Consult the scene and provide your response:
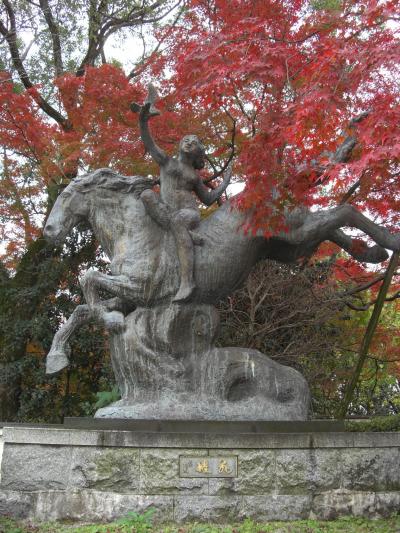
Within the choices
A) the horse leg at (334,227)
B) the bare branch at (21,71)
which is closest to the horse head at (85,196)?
the horse leg at (334,227)

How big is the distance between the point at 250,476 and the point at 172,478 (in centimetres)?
72

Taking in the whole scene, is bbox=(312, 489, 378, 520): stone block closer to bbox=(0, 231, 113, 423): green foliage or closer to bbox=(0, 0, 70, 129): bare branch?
bbox=(0, 231, 113, 423): green foliage

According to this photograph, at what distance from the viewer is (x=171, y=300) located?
623cm

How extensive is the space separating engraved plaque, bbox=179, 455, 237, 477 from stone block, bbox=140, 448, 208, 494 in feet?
0.15

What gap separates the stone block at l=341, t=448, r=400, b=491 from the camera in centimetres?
545

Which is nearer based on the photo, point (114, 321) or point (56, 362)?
point (56, 362)

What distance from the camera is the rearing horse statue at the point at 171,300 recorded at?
19.8ft

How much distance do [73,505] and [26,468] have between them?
0.55 meters

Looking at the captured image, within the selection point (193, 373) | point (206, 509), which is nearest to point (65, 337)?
point (193, 373)

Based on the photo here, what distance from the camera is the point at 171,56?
404 inches

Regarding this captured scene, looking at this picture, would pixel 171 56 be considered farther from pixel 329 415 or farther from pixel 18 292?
pixel 329 415

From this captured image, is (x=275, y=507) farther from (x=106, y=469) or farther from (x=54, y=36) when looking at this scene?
(x=54, y=36)

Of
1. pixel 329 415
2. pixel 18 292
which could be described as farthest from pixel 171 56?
pixel 329 415

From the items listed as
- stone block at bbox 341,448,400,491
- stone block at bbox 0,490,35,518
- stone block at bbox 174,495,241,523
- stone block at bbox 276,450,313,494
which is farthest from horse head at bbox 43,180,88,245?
stone block at bbox 341,448,400,491
